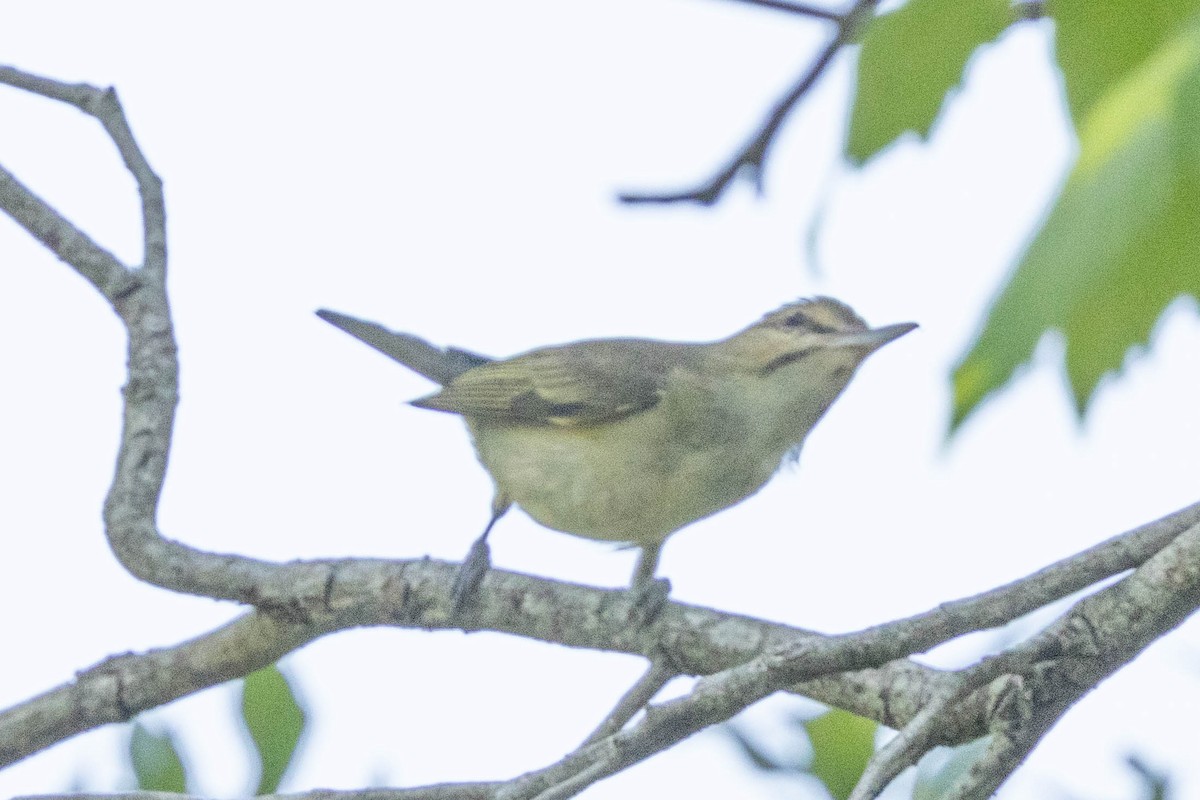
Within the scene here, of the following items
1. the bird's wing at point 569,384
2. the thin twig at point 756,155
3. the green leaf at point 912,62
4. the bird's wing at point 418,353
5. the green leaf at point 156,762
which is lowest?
the green leaf at point 156,762

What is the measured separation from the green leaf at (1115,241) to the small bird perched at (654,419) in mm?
4252

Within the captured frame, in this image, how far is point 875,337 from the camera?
19.0 ft

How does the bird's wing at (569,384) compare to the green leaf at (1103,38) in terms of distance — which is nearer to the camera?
the green leaf at (1103,38)

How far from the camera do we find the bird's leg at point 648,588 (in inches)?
168

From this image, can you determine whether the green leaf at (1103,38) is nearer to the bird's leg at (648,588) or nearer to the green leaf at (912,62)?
the green leaf at (912,62)

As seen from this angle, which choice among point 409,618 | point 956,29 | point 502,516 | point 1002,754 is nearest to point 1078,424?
point 956,29

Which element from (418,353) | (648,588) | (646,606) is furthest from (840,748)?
(418,353)

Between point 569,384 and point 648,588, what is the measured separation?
6.41ft

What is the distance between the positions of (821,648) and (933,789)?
0.31 metres

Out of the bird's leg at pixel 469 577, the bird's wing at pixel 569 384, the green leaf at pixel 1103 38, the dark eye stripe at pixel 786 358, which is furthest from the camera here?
the bird's wing at pixel 569 384

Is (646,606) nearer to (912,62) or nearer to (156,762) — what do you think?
(156,762)

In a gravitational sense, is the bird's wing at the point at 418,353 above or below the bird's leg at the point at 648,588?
above

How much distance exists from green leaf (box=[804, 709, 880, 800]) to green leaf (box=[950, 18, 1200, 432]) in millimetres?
1927

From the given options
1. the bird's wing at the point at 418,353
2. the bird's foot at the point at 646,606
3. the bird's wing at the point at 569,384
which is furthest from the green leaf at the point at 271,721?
the bird's wing at the point at 418,353
